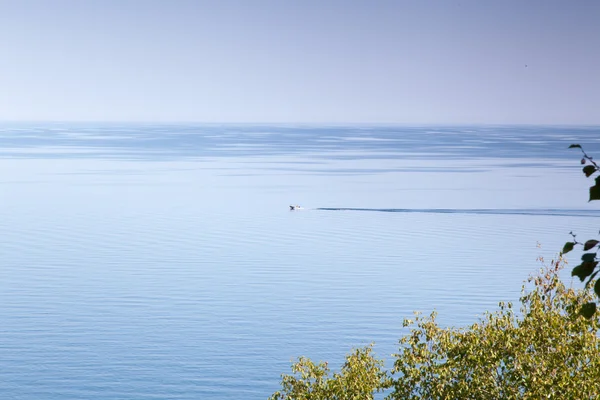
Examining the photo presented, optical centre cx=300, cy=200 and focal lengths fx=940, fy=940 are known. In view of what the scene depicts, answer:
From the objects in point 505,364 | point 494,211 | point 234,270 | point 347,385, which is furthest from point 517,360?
point 494,211

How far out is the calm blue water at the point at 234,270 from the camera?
171 feet

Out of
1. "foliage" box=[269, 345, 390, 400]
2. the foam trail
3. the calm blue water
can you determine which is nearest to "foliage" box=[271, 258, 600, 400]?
"foliage" box=[269, 345, 390, 400]

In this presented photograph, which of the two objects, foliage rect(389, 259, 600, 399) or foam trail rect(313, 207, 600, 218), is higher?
foam trail rect(313, 207, 600, 218)

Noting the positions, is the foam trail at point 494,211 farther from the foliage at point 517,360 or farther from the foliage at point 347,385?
the foliage at point 517,360

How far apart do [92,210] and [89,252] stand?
3092 centimetres

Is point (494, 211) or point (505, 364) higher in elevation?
point (494, 211)

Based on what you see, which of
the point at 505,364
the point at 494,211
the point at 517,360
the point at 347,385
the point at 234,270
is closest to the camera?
the point at 517,360

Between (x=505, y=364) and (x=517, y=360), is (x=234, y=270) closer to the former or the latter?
(x=505, y=364)

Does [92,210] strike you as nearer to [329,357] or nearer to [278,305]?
[278,305]

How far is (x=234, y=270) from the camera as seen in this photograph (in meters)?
76.9

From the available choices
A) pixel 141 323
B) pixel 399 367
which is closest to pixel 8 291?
pixel 141 323

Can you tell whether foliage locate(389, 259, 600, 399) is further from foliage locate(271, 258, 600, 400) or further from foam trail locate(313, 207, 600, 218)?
foam trail locate(313, 207, 600, 218)

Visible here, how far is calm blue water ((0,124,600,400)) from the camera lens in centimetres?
5203

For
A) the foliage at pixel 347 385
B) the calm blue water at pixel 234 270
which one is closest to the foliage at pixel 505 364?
the foliage at pixel 347 385
